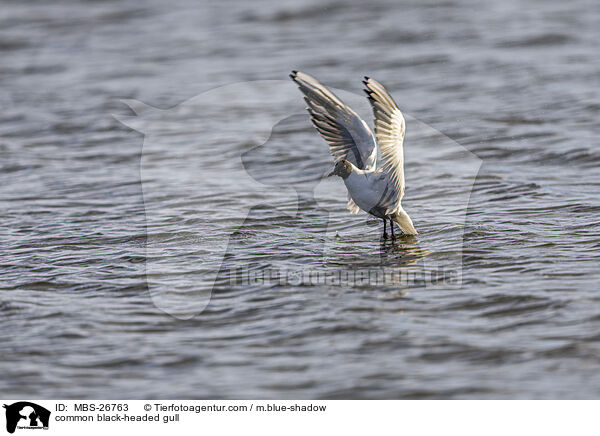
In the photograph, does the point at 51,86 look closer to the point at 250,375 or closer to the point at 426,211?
the point at 426,211

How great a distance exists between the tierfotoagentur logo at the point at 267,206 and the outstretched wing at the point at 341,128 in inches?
31.8

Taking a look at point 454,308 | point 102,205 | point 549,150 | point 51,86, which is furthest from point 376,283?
point 51,86

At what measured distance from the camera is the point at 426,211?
8.20 meters

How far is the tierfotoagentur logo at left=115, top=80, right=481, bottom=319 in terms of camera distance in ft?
21.8

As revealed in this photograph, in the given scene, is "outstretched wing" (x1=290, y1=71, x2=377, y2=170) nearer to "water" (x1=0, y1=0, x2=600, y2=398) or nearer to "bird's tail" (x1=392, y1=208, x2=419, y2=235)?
"bird's tail" (x1=392, y1=208, x2=419, y2=235)

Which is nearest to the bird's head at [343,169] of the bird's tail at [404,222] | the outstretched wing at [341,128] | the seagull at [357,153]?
the seagull at [357,153]

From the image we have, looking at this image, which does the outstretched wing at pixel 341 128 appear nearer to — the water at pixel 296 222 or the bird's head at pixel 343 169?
the bird's head at pixel 343 169

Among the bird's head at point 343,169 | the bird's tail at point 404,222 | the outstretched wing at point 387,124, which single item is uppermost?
the outstretched wing at point 387,124

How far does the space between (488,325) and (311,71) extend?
9093mm

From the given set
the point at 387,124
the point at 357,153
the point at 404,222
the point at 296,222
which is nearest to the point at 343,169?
the point at 357,153

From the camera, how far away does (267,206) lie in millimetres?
8648
